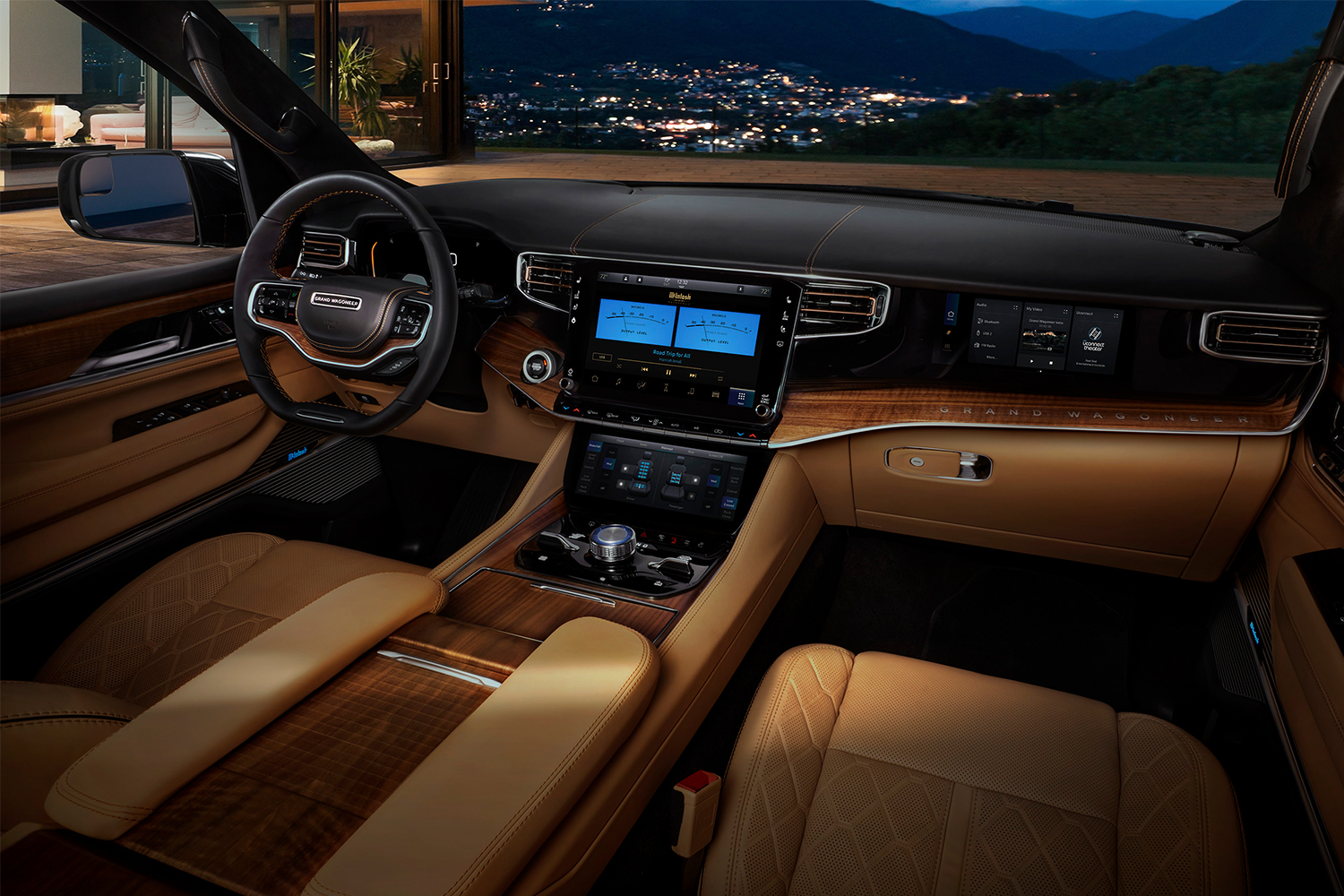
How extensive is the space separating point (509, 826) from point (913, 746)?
2.14 ft

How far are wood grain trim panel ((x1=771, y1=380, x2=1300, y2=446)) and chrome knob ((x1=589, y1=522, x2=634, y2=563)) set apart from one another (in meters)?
0.35

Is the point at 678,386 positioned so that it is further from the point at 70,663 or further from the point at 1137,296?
the point at 70,663

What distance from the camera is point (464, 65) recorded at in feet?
31.4

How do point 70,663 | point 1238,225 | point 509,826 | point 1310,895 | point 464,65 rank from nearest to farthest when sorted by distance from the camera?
point 509,826 → point 1310,895 → point 70,663 → point 1238,225 → point 464,65

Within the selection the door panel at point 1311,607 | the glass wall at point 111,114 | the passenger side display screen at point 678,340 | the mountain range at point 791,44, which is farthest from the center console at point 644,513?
the mountain range at point 791,44

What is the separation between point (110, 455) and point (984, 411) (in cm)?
163

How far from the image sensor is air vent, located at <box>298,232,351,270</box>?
1.85m

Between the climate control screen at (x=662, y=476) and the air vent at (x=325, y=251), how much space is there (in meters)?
0.67

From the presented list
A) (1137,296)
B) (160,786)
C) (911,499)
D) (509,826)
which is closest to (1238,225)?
(1137,296)

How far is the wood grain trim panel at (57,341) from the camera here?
1416 mm

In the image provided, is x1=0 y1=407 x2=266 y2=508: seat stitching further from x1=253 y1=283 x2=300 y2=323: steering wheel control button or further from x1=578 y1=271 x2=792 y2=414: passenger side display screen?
x1=578 y1=271 x2=792 y2=414: passenger side display screen

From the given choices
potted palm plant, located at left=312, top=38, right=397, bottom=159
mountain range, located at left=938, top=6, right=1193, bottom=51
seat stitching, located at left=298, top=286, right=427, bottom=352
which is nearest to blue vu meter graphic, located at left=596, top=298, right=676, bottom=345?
seat stitching, located at left=298, top=286, right=427, bottom=352

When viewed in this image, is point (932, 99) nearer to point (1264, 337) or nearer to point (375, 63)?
point (1264, 337)

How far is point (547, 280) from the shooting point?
1.80 meters
